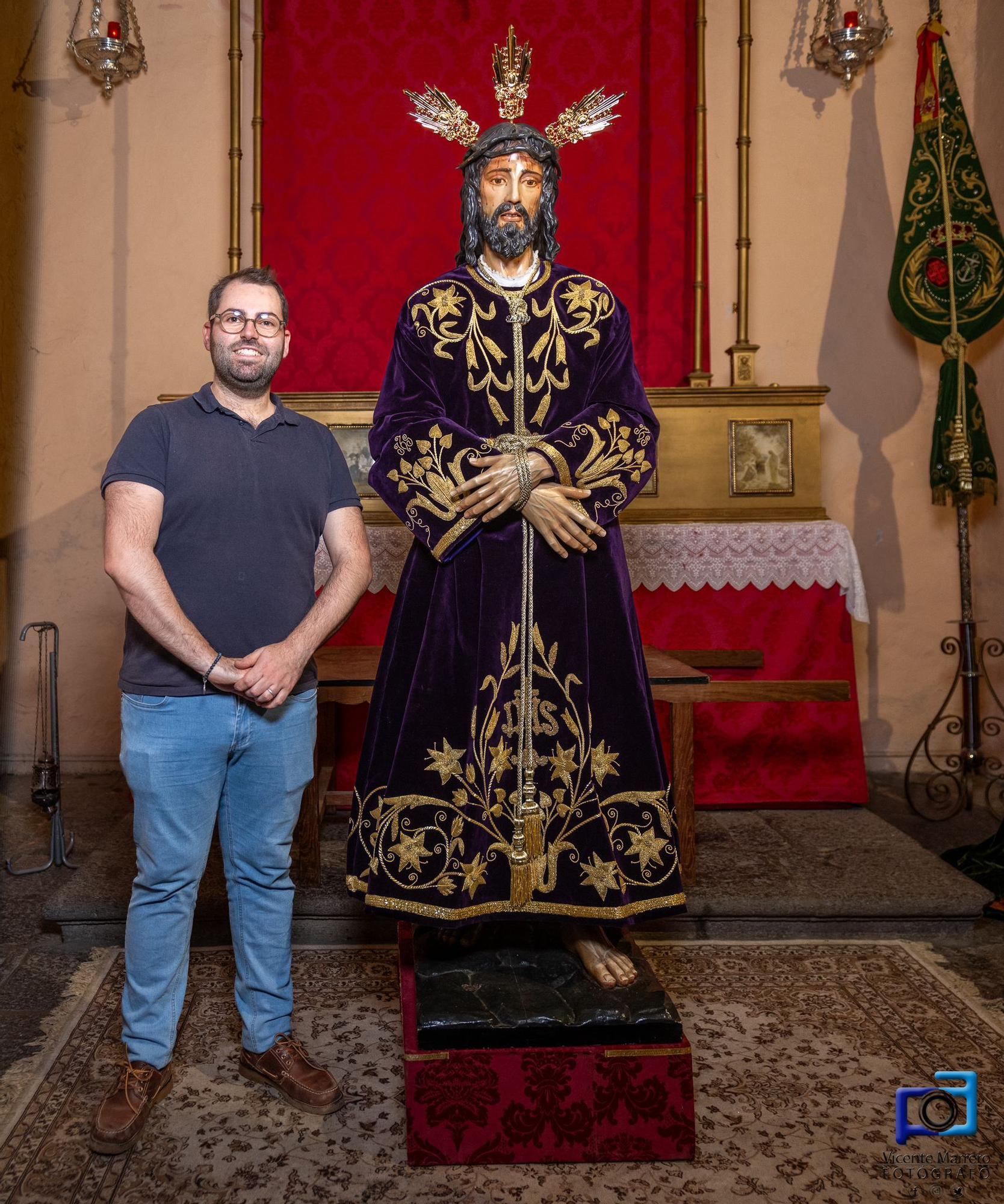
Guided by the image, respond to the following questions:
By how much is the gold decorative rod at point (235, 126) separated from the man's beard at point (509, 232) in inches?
113

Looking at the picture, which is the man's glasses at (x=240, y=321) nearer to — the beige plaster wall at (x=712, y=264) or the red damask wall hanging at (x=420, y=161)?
the red damask wall hanging at (x=420, y=161)

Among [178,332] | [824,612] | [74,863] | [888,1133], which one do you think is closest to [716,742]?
[824,612]

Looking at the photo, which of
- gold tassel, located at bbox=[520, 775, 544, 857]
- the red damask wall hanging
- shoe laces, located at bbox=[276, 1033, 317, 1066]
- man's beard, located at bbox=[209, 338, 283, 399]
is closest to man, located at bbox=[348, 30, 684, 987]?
gold tassel, located at bbox=[520, 775, 544, 857]

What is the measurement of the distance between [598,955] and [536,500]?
40.6 inches

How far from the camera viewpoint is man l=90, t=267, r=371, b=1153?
6.84ft

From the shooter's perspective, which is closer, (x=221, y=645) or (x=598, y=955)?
(x=221, y=645)

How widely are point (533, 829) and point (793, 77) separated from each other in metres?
4.51

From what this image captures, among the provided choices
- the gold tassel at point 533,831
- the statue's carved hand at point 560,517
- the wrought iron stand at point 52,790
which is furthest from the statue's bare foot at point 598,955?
the wrought iron stand at point 52,790

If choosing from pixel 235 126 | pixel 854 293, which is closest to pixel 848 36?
pixel 854 293

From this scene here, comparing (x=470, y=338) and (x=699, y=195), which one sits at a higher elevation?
(x=699, y=195)

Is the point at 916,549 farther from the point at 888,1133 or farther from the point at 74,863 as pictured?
the point at 74,863

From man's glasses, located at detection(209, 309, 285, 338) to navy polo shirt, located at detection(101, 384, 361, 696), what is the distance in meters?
0.14

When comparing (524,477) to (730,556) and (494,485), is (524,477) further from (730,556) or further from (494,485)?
(730,556)

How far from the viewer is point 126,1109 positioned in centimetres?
216
